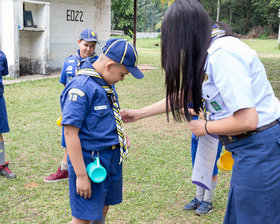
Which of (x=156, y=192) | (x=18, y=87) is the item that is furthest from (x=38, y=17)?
(x=156, y=192)

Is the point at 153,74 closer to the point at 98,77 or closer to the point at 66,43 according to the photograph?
the point at 66,43

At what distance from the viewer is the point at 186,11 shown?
5.42 ft

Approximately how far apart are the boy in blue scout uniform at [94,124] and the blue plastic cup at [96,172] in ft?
0.15

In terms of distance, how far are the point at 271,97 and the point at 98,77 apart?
1.02m

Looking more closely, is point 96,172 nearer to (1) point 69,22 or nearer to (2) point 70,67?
(2) point 70,67

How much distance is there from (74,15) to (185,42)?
11.6m

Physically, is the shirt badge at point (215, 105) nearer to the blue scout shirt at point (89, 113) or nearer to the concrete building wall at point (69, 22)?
the blue scout shirt at point (89, 113)

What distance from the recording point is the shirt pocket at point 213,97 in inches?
66.5

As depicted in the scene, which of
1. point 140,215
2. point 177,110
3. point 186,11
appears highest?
point 186,11

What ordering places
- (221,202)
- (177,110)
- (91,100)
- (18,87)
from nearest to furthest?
(177,110) → (91,100) → (221,202) → (18,87)

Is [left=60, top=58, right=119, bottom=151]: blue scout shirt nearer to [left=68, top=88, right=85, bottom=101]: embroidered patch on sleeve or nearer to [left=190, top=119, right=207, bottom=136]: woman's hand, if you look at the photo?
[left=68, top=88, right=85, bottom=101]: embroidered patch on sleeve

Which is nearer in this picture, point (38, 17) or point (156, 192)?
point (156, 192)

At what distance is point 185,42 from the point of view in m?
1.67

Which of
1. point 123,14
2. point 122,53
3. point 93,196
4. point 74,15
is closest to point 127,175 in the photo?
point 93,196
